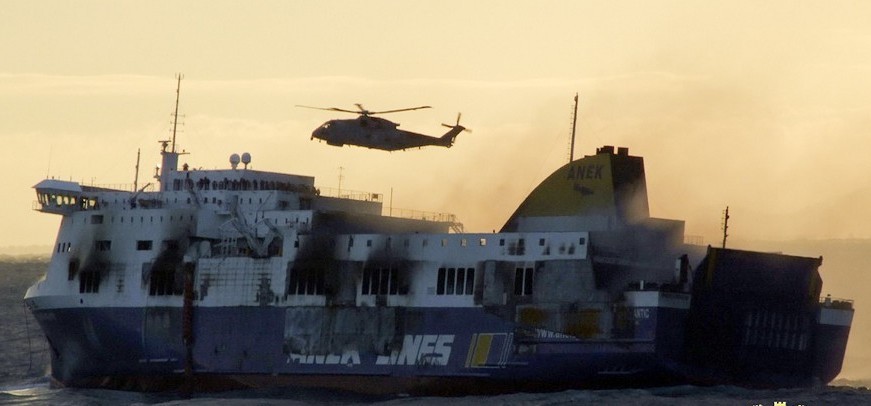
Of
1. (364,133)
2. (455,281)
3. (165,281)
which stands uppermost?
(364,133)

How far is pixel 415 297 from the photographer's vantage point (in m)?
68.2

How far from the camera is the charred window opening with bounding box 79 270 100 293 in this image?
77.1m

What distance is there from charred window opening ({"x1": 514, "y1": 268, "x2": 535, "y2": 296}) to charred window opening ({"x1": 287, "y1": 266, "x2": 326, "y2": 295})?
8.12m

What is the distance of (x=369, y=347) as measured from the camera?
68875 millimetres

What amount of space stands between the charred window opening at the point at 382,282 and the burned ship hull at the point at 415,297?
50mm

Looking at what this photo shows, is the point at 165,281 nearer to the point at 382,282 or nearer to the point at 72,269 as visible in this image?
the point at 72,269

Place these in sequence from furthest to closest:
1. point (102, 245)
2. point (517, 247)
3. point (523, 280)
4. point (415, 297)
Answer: point (102, 245)
point (415, 297)
point (517, 247)
point (523, 280)

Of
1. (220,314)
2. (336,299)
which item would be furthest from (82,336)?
(336,299)

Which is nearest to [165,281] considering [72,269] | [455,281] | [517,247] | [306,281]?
[72,269]

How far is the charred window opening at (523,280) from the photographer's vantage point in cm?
6588

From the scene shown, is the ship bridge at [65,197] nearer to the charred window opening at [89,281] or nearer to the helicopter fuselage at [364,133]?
the charred window opening at [89,281]

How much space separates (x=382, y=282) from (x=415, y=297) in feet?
5.23

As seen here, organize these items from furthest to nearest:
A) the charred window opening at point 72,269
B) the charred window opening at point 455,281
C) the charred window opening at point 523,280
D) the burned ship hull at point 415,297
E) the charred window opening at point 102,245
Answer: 1. the charred window opening at point 72,269
2. the charred window opening at point 102,245
3. the charred window opening at point 455,281
4. the charred window opening at point 523,280
5. the burned ship hull at point 415,297

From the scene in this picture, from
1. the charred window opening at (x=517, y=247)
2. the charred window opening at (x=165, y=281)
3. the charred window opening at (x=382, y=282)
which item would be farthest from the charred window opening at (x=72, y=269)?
the charred window opening at (x=517, y=247)
